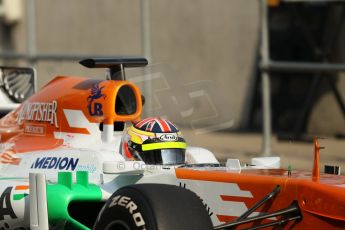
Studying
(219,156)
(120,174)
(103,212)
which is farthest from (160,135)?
(219,156)

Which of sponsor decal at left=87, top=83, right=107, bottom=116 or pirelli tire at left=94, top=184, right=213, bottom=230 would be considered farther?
sponsor decal at left=87, top=83, right=107, bottom=116

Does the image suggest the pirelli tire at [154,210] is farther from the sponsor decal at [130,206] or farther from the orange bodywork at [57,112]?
the orange bodywork at [57,112]

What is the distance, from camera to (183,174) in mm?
7609

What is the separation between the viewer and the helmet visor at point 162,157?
8.12m

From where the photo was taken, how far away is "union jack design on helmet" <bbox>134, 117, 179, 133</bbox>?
8.27 m

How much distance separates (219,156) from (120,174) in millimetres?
7177

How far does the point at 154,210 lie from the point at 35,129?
2.57 meters

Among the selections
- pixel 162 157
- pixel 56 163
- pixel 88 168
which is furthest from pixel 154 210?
pixel 56 163

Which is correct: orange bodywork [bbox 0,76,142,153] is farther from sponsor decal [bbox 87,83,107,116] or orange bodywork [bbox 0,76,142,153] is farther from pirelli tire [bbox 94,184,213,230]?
pirelli tire [bbox 94,184,213,230]

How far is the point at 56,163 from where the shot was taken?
328 inches

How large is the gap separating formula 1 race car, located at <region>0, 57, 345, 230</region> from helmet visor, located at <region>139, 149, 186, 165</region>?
23 millimetres

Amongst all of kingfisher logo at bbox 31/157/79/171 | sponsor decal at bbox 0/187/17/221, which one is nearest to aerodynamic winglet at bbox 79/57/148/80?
kingfisher logo at bbox 31/157/79/171

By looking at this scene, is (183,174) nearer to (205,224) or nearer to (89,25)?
Result: (205,224)

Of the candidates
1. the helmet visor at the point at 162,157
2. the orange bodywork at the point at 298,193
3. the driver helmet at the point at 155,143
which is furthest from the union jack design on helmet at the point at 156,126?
the orange bodywork at the point at 298,193
